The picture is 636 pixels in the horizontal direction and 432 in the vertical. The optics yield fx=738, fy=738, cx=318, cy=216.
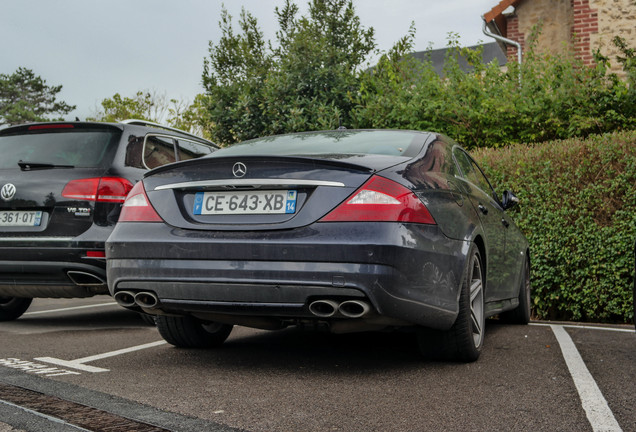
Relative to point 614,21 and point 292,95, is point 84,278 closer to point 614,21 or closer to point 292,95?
point 292,95

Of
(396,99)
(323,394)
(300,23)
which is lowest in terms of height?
(323,394)

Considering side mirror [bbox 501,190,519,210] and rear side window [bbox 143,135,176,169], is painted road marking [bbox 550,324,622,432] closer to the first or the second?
side mirror [bbox 501,190,519,210]

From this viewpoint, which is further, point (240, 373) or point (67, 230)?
point (67, 230)

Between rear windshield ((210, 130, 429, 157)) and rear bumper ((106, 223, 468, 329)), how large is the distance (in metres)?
0.63

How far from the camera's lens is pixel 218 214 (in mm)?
3973

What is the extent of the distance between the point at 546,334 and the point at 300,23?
9303 mm

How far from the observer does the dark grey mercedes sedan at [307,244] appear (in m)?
3.71

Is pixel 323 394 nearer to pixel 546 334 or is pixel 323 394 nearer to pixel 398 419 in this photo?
pixel 398 419

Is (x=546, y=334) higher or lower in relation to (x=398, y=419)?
lower

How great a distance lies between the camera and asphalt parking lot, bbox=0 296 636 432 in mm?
3131

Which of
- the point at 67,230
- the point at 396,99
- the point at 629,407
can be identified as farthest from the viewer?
the point at 396,99

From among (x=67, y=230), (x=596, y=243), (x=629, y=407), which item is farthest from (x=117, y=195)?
(x=596, y=243)

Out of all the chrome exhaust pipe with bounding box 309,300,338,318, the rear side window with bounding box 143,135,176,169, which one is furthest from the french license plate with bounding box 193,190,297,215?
the rear side window with bounding box 143,135,176,169

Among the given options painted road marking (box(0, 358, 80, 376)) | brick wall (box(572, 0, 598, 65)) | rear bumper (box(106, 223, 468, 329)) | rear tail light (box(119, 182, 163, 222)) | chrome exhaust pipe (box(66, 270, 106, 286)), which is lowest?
painted road marking (box(0, 358, 80, 376))
